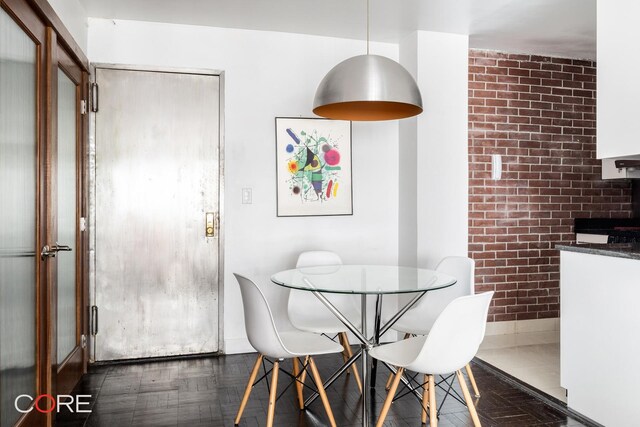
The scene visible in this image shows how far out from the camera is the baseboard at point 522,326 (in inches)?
191

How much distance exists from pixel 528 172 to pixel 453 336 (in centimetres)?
306

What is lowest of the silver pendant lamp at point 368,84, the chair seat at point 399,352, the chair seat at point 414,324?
the chair seat at point 414,324

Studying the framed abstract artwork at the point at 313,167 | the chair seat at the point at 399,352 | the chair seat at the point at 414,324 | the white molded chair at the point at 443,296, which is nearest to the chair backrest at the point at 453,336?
the chair seat at the point at 399,352

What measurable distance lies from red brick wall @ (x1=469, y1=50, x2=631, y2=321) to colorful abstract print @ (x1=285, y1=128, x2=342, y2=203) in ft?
4.20

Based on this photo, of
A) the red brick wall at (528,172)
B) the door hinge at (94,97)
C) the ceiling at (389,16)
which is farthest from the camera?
the red brick wall at (528,172)

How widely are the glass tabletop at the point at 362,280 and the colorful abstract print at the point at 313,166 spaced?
1.01 meters

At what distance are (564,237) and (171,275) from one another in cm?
360

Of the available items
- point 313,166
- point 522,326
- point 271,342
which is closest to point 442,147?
point 313,166

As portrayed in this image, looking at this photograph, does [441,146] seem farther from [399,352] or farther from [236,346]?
[236,346]

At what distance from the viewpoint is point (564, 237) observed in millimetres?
5059

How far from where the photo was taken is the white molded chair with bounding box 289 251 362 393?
11.1 feet

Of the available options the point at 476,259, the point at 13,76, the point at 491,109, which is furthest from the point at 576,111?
the point at 13,76

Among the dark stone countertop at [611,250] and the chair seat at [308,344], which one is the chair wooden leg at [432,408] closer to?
the chair seat at [308,344]

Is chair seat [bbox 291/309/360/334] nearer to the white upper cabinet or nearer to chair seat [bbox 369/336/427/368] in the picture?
chair seat [bbox 369/336/427/368]
